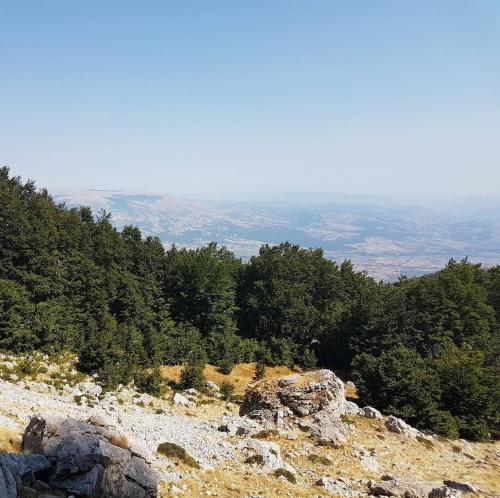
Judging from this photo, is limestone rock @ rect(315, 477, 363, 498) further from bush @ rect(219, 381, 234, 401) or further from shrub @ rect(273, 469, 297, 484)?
bush @ rect(219, 381, 234, 401)

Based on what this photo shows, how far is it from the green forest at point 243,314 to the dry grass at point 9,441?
2110 cm

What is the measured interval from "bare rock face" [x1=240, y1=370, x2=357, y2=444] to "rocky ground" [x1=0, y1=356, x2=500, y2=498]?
0.24 feet

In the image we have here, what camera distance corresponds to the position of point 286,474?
840 inches

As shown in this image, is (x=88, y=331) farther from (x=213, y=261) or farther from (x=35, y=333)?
(x=213, y=261)

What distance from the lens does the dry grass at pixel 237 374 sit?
50.2 metres

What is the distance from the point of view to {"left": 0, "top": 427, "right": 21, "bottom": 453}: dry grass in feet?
56.3

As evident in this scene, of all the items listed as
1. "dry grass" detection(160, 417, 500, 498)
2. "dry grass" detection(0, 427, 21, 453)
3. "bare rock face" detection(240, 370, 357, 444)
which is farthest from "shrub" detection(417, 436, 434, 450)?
"dry grass" detection(0, 427, 21, 453)

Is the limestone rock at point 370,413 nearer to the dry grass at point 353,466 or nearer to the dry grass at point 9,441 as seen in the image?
the dry grass at point 353,466

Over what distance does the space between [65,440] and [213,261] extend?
2084 inches

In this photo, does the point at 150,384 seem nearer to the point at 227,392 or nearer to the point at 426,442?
the point at 227,392

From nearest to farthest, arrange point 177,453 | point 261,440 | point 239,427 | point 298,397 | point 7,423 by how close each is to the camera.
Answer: point 7,423, point 177,453, point 261,440, point 239,427, point 298,397

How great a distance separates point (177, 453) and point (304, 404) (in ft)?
41.2

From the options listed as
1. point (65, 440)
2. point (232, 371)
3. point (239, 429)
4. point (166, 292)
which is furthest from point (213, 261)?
point (65, 440)

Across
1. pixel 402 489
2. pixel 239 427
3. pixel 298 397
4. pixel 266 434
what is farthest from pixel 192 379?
pixel 402 489
